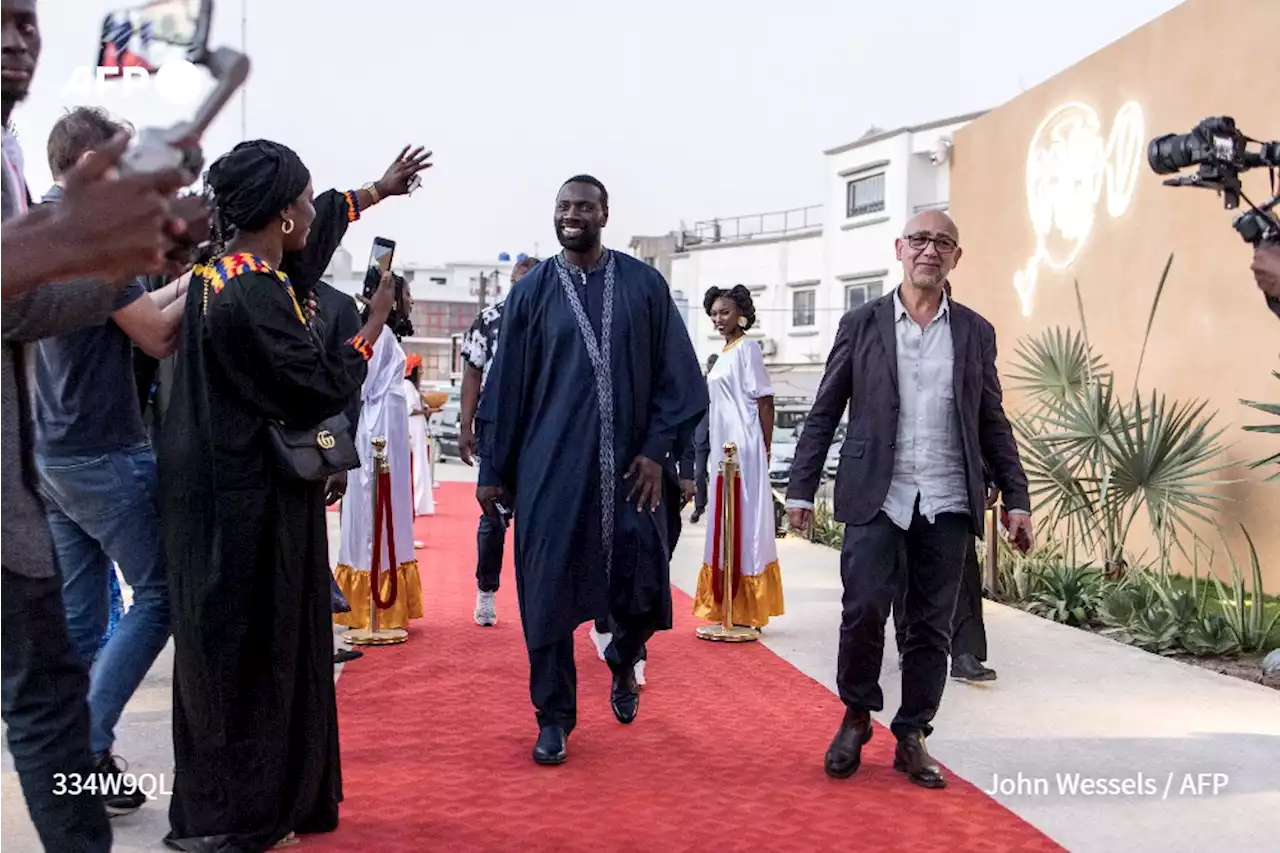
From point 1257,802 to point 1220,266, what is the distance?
5628 millimetres

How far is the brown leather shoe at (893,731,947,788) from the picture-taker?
4.06 metres

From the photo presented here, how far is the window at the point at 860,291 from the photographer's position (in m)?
31.7

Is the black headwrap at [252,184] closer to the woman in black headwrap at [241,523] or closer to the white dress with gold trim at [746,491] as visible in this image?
the woman in black headwrap at [241,523]

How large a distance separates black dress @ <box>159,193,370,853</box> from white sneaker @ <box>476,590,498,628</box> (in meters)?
3.67

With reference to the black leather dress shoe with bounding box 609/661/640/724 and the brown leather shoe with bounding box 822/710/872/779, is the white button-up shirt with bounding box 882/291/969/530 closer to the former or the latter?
the brown leather shoe with bounding box 822/710/872/779

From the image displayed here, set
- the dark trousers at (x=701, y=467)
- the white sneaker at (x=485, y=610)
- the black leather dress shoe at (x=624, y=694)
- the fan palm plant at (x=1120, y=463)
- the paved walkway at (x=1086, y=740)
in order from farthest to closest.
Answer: the fan palm plant at (x=1120, y=463), the dark trousers at (x=701, y=467), the white sneaker at (x=485, y=610), the black leather dress shoe at (x=624, y=694), the paved walkway at (x=1086, y=740)

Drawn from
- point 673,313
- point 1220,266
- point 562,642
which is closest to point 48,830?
point 562,642

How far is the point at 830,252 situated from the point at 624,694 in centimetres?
2954

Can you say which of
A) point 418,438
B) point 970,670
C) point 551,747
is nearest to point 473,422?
point 551,747

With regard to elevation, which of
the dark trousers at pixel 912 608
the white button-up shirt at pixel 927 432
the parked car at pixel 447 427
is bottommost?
the parked car at pixel 447 427

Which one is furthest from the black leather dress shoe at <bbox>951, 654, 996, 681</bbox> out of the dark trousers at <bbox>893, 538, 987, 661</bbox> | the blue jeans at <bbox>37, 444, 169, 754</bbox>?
the blue jeans at <bbox>37, 444, 169, 754</bbox>

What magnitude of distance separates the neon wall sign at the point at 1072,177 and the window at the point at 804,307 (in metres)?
22.8

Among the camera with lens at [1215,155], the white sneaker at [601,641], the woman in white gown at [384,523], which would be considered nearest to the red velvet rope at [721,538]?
the white sneaker at [601,641]

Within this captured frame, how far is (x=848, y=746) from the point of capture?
4203 millimetres
